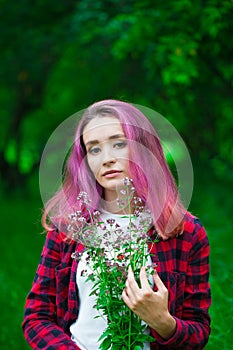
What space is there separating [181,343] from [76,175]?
715 mm

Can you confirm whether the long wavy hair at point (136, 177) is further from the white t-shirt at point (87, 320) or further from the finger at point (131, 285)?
the finger at point (131, 285)

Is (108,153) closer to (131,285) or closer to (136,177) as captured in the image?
(136,177)

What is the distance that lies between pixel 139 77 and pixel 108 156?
7115 mm

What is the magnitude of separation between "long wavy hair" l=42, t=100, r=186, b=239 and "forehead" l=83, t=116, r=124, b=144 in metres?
0.02

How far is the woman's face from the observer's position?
7.47 feet

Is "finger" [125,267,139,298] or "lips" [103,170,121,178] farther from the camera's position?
"lips" [103,170,121,178]

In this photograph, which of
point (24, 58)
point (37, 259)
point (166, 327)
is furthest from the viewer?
point (24, 58)

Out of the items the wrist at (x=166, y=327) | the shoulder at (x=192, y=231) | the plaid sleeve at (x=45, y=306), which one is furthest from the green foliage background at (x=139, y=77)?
the wrist at (x=166, y=327)

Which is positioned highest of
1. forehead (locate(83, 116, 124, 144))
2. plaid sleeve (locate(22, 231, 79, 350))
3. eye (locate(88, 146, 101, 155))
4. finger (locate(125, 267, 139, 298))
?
forehead (locate(83, 116, 124, 144))

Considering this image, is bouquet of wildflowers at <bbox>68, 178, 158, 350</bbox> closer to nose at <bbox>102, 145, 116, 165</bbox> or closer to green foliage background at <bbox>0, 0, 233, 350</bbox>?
nose at <bbox>102, 145, 116, 165</bbox>

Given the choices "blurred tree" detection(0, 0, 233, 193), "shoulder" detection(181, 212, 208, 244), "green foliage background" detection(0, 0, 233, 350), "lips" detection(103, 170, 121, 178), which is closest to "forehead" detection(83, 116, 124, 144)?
"lips" detection(103, 170, 121, 178)

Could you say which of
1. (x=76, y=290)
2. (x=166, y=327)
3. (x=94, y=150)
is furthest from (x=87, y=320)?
(x=94, y=150)

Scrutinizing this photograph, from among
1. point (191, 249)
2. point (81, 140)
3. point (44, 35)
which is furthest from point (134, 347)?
point (44, 35)

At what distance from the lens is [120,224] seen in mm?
2324
